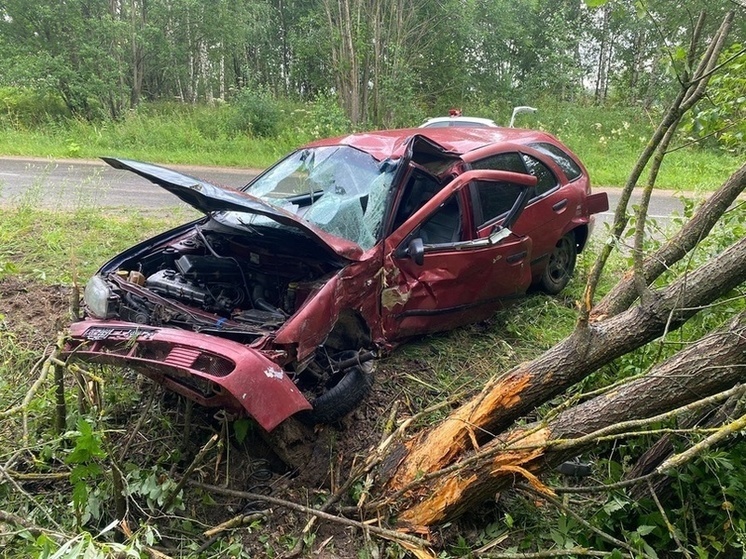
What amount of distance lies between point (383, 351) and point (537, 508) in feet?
4.52

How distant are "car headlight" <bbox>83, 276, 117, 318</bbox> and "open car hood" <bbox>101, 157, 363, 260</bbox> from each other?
27.8 inches

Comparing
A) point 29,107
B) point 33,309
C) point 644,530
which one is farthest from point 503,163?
point 29,107

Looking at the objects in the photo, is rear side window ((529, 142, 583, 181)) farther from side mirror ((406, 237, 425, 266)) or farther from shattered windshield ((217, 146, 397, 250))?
side mirror ((406, 237, 425, 266))

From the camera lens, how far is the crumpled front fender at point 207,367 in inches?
98.8

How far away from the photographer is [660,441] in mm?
2768

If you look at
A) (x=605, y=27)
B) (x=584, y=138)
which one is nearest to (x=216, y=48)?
(x=584, y=138)

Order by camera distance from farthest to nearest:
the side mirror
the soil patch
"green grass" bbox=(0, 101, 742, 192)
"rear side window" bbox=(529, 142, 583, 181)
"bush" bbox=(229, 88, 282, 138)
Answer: "bush" bbox=(229, 88, 282, 138) → "green grass" bbox=(0, 101, 742, 192) → "rear side window" bbox=(529, 142, 583, 181) → the soil patch → the side mirror

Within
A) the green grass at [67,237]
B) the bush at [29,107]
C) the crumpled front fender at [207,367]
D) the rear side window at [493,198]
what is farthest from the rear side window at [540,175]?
the bush at [29,107]

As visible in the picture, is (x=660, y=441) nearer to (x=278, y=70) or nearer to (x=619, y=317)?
(x=619, y=317)

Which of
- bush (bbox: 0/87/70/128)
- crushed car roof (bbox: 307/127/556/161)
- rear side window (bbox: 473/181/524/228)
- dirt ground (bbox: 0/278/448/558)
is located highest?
bush (bbox: 0/87/70/128)

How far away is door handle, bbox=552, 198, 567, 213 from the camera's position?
494 centimetres

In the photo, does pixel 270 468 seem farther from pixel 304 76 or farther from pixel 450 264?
pixel 304 76

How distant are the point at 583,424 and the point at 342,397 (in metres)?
1.34

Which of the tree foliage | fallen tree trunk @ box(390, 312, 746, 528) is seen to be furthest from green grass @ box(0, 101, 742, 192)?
fallen tree trunk @ box(390, 312, 746, 528)
